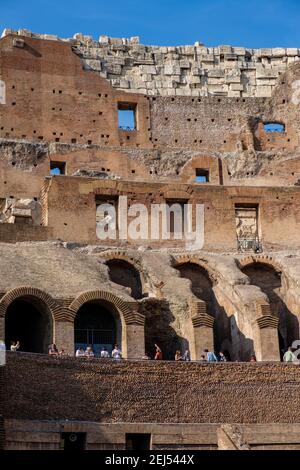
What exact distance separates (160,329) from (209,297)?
468 centimetres

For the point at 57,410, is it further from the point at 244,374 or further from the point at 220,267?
the point at 220,267

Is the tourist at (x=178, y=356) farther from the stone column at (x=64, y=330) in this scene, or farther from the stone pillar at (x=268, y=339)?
the stone column at (x=64, y=330)

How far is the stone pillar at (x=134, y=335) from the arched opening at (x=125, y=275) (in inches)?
202

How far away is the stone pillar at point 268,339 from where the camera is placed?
41.4m

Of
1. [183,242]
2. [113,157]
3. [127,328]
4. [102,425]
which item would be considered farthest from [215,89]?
[102,425]

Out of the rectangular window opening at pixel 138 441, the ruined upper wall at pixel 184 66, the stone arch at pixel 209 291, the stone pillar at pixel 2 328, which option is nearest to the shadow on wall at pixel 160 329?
the stone arch at pixel 209 291

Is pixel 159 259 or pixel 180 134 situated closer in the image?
pixel 159 259

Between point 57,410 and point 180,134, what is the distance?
30.2 meters

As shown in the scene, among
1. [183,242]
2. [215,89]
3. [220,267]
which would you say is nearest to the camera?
[220,267]

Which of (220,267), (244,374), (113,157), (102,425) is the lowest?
(102,425)

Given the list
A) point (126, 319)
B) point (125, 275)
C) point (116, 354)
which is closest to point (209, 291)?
point (125, 275)

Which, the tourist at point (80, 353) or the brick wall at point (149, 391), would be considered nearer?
the brick wall at point (149, 391)

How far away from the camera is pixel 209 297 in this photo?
46.8 m

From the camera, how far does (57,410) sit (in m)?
34.4
